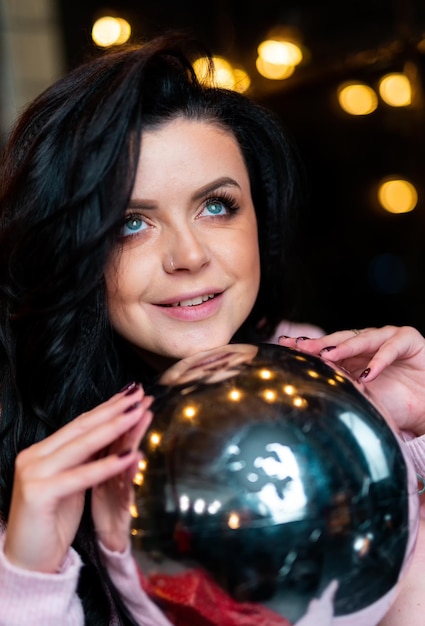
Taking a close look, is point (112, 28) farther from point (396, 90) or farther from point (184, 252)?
point (184, 252)

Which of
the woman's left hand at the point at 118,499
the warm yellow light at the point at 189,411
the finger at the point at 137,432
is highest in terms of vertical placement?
the warm yellow light at the point at 189,411

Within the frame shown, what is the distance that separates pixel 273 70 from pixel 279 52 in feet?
0.20

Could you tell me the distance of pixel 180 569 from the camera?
0.76 m

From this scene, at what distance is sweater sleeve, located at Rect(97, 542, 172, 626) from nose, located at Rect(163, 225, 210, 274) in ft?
1.24

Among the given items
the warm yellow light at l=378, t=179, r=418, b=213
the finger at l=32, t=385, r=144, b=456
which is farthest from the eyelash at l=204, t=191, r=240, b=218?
the warm yellow light at l=378, t=179, r=418, b=213

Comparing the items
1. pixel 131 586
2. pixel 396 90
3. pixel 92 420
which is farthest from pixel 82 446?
pixel 396 90

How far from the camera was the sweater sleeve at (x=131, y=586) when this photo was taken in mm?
794

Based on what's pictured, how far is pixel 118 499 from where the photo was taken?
0.80 meters

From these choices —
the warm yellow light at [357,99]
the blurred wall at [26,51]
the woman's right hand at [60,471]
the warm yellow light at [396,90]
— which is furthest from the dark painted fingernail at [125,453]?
the blurred wall at [26,51]

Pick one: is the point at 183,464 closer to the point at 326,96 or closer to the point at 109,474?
the point at 109,474

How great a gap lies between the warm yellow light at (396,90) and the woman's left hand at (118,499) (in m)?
1.77

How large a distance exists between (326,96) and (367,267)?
0.55m

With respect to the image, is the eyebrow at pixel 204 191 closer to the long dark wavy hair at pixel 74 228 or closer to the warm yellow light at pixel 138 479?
the long dark wavy hair at pixel 74 228

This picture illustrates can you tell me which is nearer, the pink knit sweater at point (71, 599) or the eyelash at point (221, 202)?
the pink knit sweater at point (71, 599)
